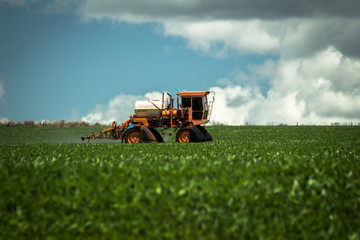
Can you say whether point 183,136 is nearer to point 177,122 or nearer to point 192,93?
point 177,122

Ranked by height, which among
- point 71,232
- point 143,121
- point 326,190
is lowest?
point 71,232

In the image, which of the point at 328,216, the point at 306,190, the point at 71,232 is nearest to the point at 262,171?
the point at 306,190

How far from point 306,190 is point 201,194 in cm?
311

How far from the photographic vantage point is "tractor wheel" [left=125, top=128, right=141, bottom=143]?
2634 cm

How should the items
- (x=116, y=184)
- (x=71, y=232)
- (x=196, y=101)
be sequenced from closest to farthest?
(x=71, y=232)
(x=116, y=184)
(x=196, y=101)

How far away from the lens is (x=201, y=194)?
8.43 metres

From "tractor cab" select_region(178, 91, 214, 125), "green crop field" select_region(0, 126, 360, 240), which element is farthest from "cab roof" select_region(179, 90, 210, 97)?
"green crop field" select_region(0, 126, 360, 240)

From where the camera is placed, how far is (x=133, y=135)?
86.8ft

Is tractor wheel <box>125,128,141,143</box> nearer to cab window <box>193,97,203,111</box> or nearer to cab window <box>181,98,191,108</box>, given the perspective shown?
cab window <box>181,98,191,108</box>

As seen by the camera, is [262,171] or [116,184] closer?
[116,184]

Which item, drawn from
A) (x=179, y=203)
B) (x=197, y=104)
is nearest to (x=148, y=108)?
(x=197, y=104)

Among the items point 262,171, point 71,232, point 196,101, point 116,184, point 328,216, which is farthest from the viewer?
point 196,101

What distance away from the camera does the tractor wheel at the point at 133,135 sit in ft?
86.4

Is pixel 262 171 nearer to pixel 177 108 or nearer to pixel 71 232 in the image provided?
pixel 71 232
